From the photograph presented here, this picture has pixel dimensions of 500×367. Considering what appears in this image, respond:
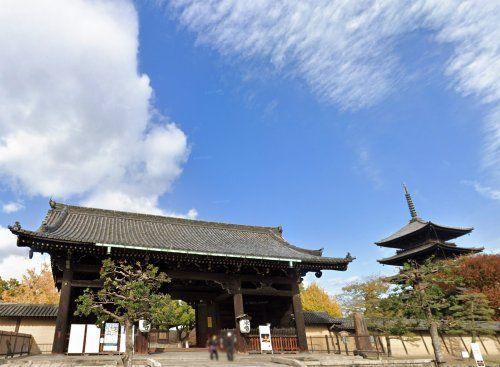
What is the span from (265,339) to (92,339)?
329 inches

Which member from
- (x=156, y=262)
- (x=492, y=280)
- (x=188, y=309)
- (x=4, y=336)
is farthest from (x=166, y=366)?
(x=492, y=280)

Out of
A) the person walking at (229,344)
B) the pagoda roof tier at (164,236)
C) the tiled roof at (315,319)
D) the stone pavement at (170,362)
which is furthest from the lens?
the tiled roof at (315,319)

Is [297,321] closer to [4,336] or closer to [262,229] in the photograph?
[262,229]

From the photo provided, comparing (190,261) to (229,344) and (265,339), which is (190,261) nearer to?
(265,339)

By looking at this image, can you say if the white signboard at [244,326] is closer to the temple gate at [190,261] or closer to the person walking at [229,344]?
the temple gate at [190,261]

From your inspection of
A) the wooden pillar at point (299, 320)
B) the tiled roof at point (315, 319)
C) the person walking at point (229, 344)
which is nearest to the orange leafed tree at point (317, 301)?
the tiled roof at point (315, 319)

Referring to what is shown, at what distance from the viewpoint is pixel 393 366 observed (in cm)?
1584

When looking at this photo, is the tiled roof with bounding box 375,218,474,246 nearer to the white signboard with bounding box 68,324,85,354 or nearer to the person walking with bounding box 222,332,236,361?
the white signboard with bounding box 68,324,85,354

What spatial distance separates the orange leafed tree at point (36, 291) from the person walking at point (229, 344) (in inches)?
2072

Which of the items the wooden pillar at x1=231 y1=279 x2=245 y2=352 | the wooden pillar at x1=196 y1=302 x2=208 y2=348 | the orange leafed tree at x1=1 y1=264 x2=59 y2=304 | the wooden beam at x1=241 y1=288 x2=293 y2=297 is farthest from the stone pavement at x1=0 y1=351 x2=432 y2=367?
the orange leafed tree at x1=1 y1=264 x2=59 y2=304

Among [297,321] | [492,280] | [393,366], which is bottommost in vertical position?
[393,366]

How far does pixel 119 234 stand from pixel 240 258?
7.58 m

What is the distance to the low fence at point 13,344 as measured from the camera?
15305mm

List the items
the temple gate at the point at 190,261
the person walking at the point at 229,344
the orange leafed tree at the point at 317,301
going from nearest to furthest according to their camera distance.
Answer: the person walking at the point at 229,344 → the temple gate at the point at 190,261 → the orange leafed tree at the point at 317,301
